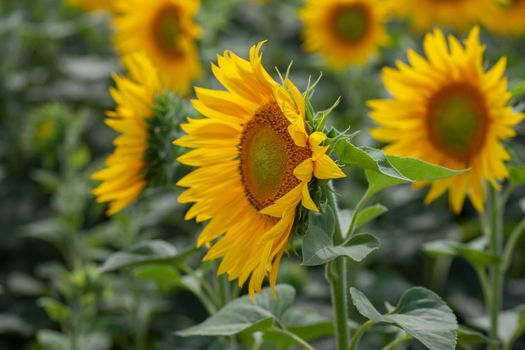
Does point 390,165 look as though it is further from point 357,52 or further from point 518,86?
point 357,52

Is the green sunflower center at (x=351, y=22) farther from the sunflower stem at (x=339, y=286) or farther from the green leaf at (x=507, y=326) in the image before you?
the sunflower stem at (x=339, y=286)

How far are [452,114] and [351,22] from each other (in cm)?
116

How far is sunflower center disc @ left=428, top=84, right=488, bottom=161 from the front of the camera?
170 centimetres

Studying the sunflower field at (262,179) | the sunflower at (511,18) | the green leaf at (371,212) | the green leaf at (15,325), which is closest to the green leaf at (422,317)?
the sunflower field at (262,179)

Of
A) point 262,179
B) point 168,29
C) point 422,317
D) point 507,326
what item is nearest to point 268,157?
point 262,179

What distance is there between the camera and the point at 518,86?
1.47 meters

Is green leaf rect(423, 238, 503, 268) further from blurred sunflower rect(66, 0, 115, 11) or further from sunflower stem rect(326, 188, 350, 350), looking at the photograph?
blurred sunflower rect(66, 0, 115, 11)

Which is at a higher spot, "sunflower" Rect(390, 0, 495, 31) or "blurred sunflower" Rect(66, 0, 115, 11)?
"blurred sunflower" Rect(66, 0, 115, 11)

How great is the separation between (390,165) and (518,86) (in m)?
0.45

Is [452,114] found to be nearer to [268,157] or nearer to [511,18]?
[268,157]

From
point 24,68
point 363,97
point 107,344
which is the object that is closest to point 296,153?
point 107,344

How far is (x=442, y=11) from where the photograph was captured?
9.34 ft

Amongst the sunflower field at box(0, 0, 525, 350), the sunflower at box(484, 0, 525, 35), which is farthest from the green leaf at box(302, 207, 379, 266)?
the sunflower at box(484, 0, 525, 35)

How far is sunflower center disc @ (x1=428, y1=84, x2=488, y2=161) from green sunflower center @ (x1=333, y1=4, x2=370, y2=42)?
43.5 inches
